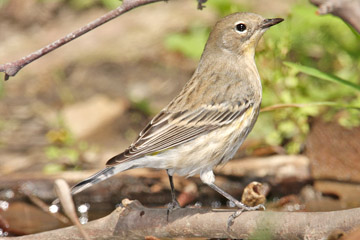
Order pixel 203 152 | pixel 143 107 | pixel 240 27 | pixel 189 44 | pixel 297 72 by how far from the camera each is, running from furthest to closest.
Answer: pixel 143 107, pixel 189 44, pixel 297 72, pixel 240 27, pixel 203 152

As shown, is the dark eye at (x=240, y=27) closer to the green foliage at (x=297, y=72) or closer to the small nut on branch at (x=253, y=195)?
the green foliage at (x=297, y=72)

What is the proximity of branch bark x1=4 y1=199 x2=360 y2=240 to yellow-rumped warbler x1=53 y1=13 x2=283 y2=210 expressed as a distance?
30 cm

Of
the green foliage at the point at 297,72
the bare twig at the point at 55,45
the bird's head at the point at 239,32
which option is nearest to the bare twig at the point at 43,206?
the bird's head at the point at 239,32

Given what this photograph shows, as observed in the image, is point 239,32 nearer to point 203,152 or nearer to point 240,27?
point 240,27

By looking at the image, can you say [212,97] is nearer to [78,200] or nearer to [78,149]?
[78,200]

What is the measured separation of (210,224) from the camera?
407cm

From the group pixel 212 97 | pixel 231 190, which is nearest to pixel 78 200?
pixel 231 190

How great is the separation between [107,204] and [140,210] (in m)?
1.88

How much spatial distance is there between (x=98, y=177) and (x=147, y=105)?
3.79 metres

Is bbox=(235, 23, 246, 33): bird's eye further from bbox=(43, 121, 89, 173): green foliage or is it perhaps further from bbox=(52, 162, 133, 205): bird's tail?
bbox=(43, 121, 89, 173): green foliage

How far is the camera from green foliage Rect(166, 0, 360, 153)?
259 inches

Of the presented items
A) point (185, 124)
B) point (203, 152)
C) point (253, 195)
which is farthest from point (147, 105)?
point (253, 195)

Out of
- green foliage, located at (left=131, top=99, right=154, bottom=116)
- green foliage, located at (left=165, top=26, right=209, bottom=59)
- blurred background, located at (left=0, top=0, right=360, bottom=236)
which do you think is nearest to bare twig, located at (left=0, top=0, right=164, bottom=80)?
blurred background, located at (left=0, top=0, right=360, bottom=236)

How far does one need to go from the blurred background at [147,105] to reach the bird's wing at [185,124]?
26.6 inches
